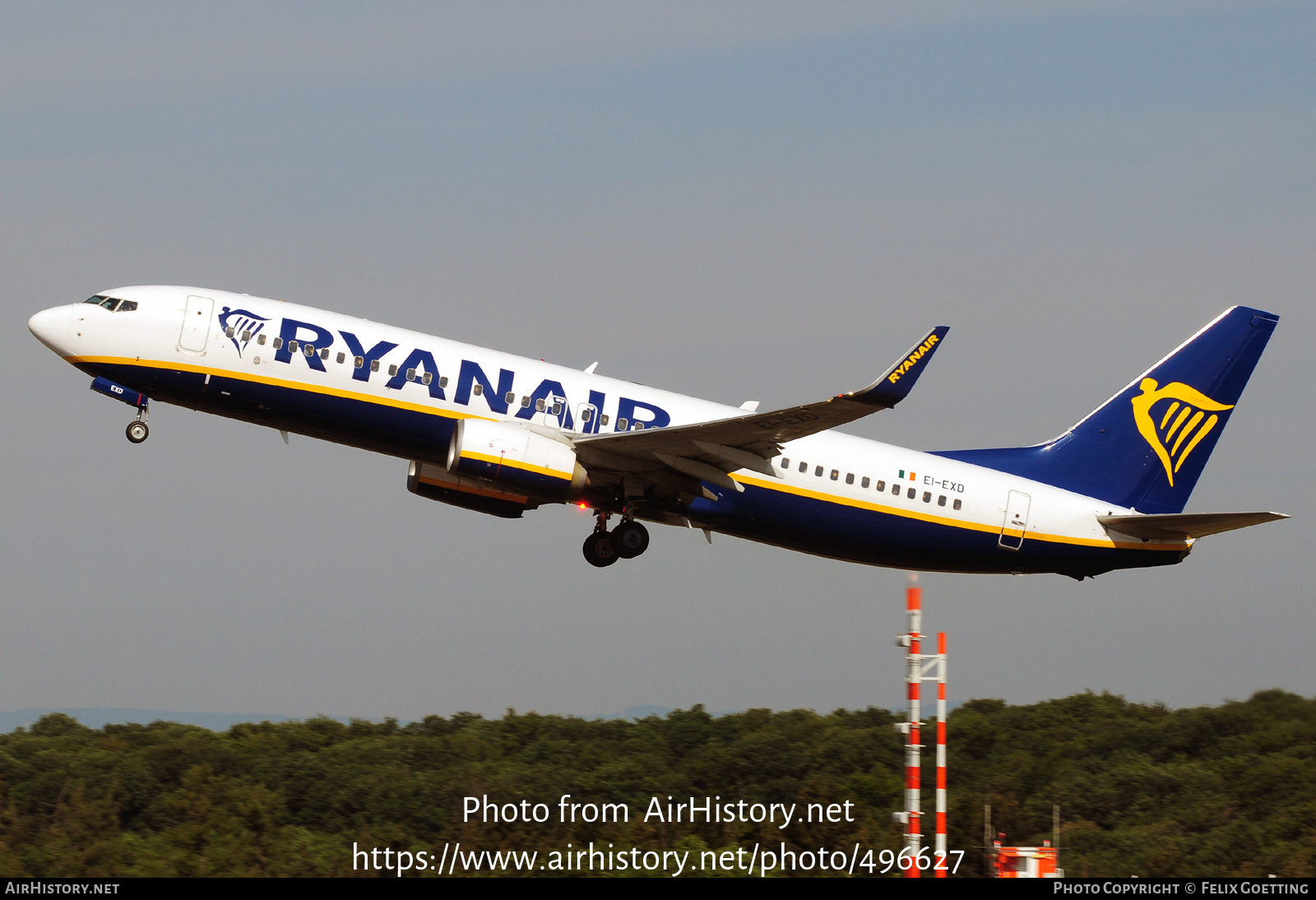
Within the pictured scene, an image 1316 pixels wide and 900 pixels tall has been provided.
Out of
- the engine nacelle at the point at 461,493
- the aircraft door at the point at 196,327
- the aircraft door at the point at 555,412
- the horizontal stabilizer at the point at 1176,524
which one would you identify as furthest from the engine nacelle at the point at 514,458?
the horizontal stabilizer at the point at 1176,524

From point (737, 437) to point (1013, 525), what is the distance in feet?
27.6

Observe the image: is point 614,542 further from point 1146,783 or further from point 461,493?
point 1146,783

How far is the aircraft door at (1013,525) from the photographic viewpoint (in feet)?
117

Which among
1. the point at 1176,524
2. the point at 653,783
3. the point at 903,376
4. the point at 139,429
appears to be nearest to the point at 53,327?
the point at 139,429

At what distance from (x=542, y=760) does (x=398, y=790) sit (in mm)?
7367

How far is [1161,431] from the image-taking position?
38.7m

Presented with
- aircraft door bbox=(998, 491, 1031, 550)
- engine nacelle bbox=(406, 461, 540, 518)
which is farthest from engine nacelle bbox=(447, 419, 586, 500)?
aircraft door bbox=(998, 491, 1031, 550)

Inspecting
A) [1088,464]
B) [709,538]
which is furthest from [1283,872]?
[709,538]

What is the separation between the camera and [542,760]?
200 ft

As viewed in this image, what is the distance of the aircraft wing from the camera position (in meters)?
28.1

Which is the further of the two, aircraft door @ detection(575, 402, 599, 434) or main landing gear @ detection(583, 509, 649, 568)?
main landing gear @ detection(583, 509, 649, 568)

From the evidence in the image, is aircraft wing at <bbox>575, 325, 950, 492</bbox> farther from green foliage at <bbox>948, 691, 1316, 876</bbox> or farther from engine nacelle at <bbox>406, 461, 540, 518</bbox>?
green foliage at <bbox>948, 691, 1316, 876</bbox>

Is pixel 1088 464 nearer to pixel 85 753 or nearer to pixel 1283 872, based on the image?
pixel 1283 872

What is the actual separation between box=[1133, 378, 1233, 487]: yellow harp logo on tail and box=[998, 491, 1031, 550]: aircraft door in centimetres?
524
